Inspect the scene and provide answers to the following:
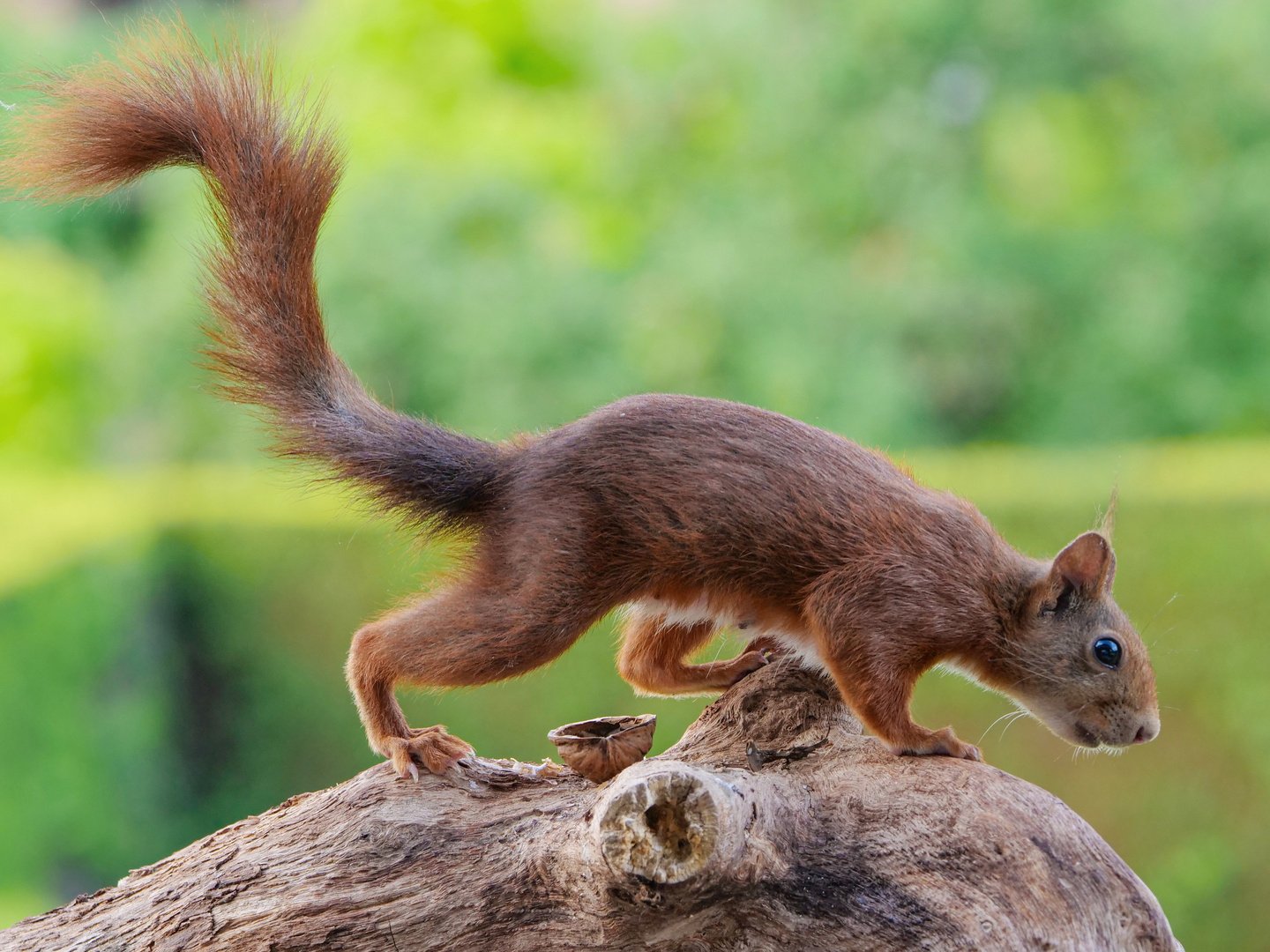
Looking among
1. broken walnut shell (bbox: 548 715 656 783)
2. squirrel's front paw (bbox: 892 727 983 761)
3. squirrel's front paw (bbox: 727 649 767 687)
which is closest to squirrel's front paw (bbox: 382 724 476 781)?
broken walnut shell (bbox: 548 715 656 783)

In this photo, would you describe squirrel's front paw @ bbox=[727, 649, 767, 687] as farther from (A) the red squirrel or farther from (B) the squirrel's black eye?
(B) the squirrel's black eye

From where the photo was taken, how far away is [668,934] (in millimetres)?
2070

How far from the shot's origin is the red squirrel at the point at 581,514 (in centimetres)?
224

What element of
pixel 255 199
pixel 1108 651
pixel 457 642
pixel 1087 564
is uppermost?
pixel 255 199

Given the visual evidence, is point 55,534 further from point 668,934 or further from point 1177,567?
point 1177,567

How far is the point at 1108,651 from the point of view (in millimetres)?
2309

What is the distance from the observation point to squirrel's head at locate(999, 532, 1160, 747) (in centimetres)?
230

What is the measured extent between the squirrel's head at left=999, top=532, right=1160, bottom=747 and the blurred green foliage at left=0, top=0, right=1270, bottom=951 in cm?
310

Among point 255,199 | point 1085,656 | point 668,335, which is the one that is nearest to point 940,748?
point 1085,656

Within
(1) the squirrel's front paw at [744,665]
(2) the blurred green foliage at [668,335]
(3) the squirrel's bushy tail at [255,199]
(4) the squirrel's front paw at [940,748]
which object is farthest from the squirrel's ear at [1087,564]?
(2) the blurred green foliage at [668,335]

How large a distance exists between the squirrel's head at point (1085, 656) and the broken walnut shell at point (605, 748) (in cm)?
75

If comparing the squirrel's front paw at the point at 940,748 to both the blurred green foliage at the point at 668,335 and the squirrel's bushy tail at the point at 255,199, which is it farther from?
the blurred green foliage at the point at 668,335

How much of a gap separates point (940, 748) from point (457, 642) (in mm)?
934

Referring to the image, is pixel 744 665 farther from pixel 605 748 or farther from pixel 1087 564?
pixel 1087 564
